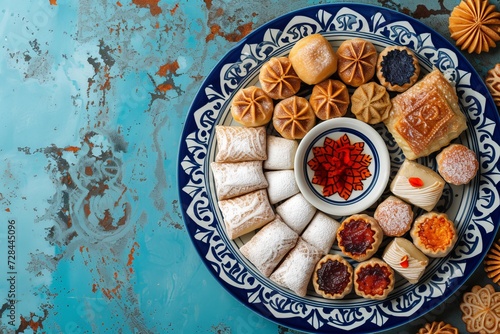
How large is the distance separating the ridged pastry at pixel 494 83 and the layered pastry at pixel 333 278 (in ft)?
3.99

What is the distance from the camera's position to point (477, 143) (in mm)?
2709

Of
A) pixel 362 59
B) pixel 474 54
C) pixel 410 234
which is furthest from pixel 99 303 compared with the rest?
pixel 474 54

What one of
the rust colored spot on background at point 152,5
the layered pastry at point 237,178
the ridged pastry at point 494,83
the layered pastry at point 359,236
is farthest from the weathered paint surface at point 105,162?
the ridged pastry at point 494,83

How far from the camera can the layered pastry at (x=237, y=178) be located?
2.72 m

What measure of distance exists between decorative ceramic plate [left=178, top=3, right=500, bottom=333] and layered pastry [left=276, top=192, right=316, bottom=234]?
0.86ft

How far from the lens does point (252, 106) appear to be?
8.80 ft

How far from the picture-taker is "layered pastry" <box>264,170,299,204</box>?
273 cm

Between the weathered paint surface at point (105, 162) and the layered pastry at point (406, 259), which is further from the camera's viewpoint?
the weathered paint surface at point (105, 162)

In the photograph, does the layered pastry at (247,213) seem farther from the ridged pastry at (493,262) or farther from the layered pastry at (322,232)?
the ridged pastry at (493,262)

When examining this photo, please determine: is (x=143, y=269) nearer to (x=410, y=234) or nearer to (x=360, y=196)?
(x=360, y=196)

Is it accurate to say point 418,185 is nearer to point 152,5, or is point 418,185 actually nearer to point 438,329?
point 438,329

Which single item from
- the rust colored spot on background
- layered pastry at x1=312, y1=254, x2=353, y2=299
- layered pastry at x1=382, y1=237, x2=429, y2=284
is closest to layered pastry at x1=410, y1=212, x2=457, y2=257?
layered pastry at x1=382, y1=237, x2=429, y2=284

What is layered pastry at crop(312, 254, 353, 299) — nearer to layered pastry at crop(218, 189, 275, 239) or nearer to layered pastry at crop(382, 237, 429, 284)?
layered pastry at crop(382, 237, 429, 284)

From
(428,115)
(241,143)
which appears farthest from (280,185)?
(428,115)
